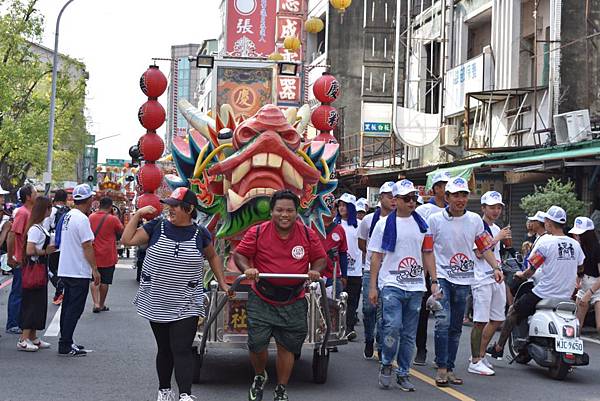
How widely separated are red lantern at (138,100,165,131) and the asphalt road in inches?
119

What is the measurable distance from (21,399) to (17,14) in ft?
113

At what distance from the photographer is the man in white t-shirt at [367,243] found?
34.8 ft

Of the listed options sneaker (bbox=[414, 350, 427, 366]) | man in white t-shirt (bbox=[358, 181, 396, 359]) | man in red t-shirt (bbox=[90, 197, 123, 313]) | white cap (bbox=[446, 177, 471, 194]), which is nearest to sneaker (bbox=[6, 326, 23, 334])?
man in red t-shirt (bbox=[90, 197, 123, 313])

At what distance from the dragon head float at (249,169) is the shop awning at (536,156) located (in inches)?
293

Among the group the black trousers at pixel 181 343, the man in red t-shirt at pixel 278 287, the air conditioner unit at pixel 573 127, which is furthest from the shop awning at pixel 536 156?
the black trousers at pixel 181 343

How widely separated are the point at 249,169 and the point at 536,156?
10.4 m

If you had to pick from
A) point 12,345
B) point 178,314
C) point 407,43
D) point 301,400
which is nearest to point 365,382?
point 301,400

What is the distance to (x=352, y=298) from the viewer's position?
12.8m

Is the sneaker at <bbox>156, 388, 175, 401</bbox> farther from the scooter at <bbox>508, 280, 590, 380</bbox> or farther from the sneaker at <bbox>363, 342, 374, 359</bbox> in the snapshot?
the scooter at <bbox>508, 280, 590, 380</bbox>

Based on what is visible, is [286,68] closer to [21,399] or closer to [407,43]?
[21,399]

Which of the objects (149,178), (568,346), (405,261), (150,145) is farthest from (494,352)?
(150,145)

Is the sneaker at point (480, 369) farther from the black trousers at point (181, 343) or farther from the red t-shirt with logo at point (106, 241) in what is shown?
the red t-shirt with logo at point (106, 241)

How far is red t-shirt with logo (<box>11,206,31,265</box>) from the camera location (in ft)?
36.0

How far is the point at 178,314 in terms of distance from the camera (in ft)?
23.5
